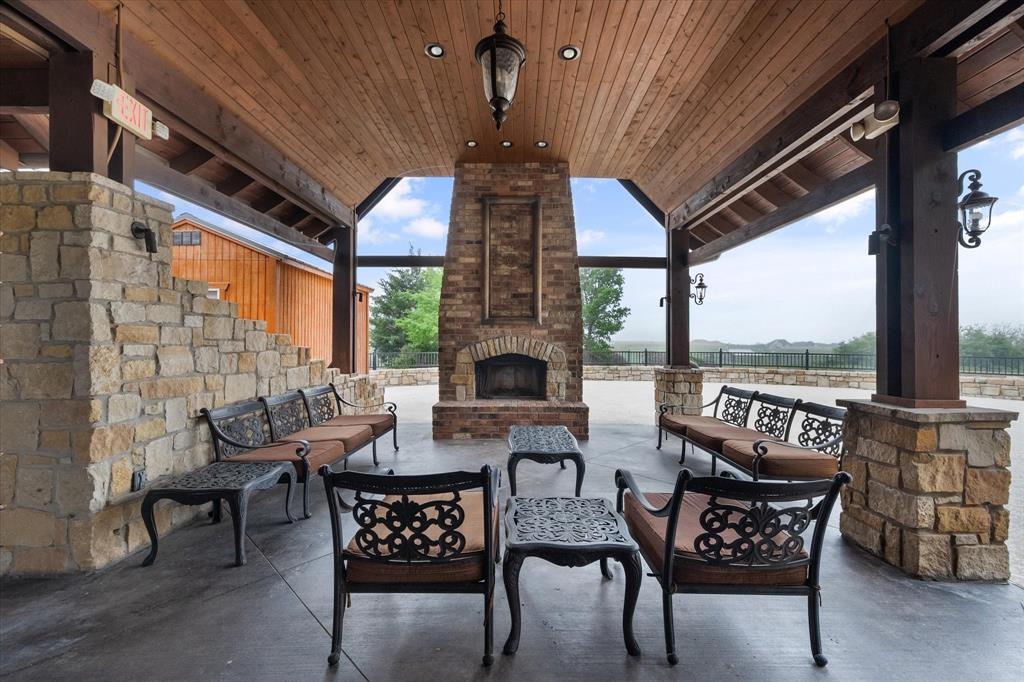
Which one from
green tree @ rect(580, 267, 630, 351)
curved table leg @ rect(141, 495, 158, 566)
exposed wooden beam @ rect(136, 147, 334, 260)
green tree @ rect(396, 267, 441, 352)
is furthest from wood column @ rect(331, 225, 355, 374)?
green tree @ rect(580, 267, 630, 351)

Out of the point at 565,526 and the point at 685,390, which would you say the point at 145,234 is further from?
the point at 685,390

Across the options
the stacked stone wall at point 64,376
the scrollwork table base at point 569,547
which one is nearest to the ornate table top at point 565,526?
the scrollwork table base at point 569,547

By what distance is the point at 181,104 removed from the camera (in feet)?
10.4

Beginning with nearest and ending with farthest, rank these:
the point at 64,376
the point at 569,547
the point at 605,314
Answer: the point at 569,547 → the point at 64,376 → the point at 605,314

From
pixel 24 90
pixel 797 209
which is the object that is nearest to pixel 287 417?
pixel 24 90

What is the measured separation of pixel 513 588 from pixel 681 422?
10.8 feet

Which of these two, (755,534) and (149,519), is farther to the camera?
(149,519)

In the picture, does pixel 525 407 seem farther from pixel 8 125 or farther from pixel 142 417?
pixel 8 125

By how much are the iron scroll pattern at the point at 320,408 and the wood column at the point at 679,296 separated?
16.7 ft

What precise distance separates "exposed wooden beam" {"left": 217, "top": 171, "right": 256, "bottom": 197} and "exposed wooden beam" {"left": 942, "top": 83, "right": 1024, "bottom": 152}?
22.0 feet

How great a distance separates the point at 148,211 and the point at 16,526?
1921mm

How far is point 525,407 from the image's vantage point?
5266mm

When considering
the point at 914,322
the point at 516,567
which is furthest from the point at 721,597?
the point at 914,322

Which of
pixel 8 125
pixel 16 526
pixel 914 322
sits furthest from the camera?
pixel 8 125
